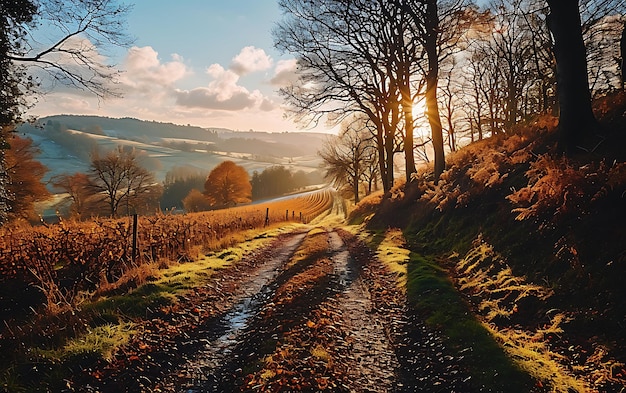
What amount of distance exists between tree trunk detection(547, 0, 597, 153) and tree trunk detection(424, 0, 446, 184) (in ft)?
17.2

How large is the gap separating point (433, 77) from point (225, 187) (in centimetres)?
5798

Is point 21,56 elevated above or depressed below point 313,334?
above

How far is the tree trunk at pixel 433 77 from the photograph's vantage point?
15.2 m

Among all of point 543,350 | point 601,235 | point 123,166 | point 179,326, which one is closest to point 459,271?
point 601,235

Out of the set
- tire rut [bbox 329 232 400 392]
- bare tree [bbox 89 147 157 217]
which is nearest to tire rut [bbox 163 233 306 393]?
tire rut [bbox 329 232 400 392]

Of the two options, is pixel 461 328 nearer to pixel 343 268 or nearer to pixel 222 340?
pixel 222 340

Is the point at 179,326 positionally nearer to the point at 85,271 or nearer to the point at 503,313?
the point at 85,271

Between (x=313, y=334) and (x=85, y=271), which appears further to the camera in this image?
(x=85, y=271)

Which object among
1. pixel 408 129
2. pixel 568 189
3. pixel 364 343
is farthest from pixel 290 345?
pixel 408 129

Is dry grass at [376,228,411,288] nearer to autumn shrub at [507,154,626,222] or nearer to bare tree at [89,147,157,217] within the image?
autumn shrub at [507,154,626,222]

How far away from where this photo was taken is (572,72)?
908cm

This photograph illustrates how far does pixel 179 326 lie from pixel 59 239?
502 centimetres

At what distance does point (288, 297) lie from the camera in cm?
838

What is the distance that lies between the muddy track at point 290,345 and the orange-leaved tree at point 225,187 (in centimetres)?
6119
